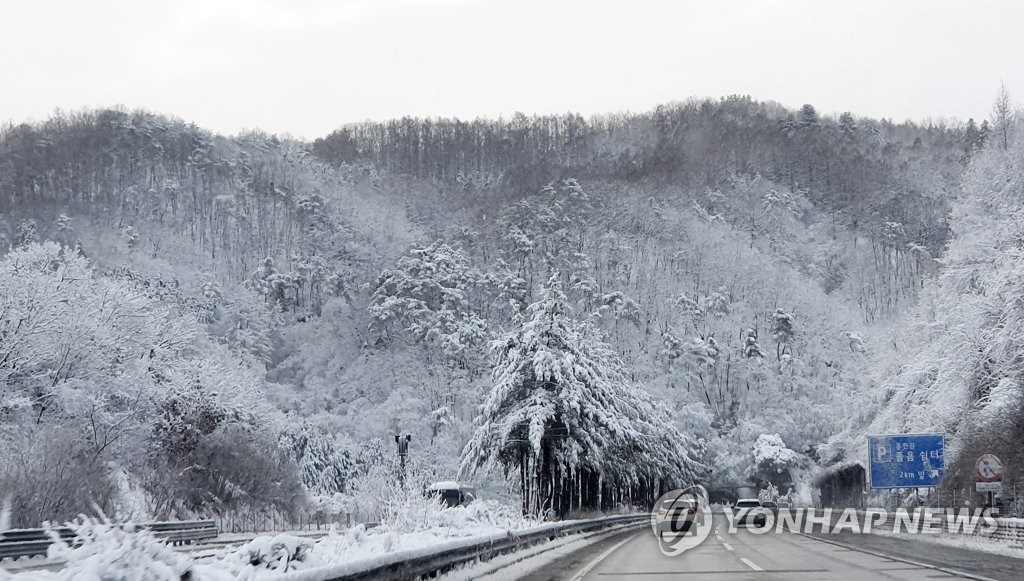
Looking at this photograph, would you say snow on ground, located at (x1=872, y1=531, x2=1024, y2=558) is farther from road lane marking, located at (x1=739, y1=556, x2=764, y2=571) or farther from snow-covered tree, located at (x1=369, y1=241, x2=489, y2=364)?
snow-covered tree, located at (x1=369, y1=241, x2=489, y2=364)

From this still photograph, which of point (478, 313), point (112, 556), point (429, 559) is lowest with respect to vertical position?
point (429, 559)

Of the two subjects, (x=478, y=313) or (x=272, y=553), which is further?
(x=478, y=313)

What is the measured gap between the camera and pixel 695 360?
11144cm

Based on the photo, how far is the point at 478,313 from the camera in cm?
12506

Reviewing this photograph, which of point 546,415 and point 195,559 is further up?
point 195,559

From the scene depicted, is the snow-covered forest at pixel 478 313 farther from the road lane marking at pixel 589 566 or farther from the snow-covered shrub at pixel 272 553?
the snow-covered shrub at pixel 272 553

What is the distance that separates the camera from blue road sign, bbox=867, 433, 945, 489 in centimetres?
3209

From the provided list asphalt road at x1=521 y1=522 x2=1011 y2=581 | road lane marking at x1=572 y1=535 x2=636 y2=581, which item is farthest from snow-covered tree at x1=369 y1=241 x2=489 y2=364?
asphalt road at x1=521 y1=522 x2=1011 y2=581

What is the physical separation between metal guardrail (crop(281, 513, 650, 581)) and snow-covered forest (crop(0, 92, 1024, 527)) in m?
16.1

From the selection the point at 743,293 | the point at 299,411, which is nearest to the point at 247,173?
the point at 299,411

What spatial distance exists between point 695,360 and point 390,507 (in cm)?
9683

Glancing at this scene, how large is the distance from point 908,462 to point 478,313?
9504cm

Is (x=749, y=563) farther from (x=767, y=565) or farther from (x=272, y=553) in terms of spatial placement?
(x=272, y=553)

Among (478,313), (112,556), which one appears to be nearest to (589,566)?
(112,556)
